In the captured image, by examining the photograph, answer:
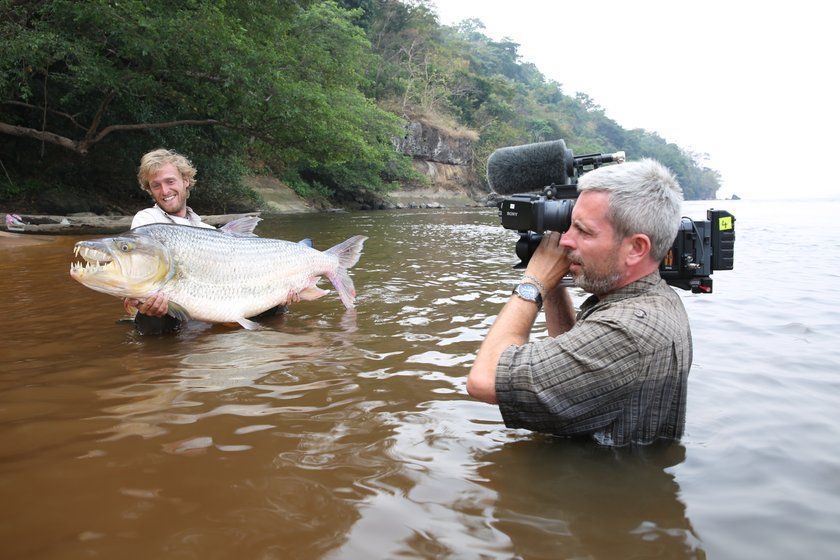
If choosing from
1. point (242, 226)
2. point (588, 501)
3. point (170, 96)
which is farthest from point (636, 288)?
point (170, 96)

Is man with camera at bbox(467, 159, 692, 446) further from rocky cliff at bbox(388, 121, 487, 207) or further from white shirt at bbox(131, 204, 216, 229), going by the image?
rocky cliff at bbox(388, 121, 487, 207)

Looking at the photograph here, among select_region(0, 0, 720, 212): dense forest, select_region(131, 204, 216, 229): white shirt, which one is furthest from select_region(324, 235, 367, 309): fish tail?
select_region(0, 0, 720, 212): dense forest

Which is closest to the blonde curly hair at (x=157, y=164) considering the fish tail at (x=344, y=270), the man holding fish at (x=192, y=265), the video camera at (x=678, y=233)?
the man holding fish at (x=192, y=265)

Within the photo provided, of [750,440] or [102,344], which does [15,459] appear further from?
[750,440]

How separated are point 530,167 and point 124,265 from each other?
282cm

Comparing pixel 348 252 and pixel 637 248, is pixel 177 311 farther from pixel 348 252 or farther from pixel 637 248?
pixel 637 248

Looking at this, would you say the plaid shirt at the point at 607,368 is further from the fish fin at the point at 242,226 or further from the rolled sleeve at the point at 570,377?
the fish fin at the point at 242,226

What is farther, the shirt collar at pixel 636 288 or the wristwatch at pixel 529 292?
the wristwatch at pixel 529 292

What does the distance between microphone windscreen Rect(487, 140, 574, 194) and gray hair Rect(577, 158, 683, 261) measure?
64 centimetres

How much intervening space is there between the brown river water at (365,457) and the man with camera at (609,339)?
253mm

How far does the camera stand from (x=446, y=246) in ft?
43.1

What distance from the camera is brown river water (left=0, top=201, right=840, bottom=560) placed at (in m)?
2.03

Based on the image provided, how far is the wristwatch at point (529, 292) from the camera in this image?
2.66 m

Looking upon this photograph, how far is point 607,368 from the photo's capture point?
7.58 ft
